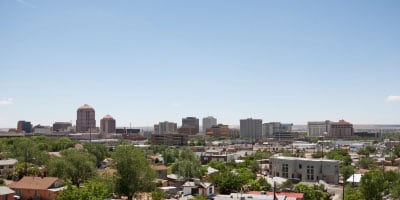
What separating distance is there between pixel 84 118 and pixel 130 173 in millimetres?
169956

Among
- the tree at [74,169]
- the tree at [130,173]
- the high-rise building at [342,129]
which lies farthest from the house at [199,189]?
the high-rise building at [342,129]

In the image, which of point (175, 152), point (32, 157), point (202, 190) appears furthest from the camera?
point (175, 152)

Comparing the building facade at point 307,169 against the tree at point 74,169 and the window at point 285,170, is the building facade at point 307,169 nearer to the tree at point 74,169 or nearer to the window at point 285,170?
A: the window at point 285,170

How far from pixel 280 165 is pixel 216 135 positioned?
12645 cm

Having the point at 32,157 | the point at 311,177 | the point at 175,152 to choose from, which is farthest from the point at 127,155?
the point at 175,152

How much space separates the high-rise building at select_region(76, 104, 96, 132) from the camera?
196 m

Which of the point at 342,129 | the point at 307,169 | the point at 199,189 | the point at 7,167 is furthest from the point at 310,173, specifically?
the point at 342,129

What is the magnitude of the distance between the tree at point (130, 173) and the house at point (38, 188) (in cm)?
544

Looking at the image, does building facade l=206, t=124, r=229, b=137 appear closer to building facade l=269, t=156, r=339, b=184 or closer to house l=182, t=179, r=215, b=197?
building facade l=269, t=156, r=339, b=184

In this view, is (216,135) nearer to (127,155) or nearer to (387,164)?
(387,164)

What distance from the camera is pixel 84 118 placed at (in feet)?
648

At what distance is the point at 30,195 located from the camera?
35.7 meters

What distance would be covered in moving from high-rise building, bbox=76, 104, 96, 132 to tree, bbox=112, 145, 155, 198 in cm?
16697

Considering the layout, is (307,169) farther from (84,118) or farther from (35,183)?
(84,118)
